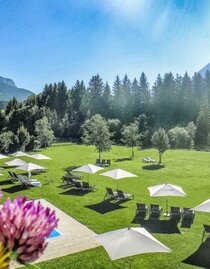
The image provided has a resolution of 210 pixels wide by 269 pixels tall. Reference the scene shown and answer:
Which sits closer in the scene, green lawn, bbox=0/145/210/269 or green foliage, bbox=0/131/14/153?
green lawn, bbox=0/145/210/269

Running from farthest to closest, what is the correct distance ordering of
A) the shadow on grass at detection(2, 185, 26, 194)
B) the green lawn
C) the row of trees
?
1. the row of trees
2. the shadow on grass at detection(2, 185, 26, 194)
3. the green lawn

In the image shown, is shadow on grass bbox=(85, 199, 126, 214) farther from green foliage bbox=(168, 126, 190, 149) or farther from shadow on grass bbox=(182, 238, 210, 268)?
green foliage bbox=(168, 126, 190, 149)

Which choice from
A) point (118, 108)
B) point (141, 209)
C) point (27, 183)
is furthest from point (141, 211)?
point (118, 108)

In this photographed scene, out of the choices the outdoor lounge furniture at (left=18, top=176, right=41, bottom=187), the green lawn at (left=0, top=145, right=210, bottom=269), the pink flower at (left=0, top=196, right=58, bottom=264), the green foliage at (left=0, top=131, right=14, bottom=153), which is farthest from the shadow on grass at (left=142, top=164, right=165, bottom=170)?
the pink flower at (left=0, top=196, right=58, bottom=264)

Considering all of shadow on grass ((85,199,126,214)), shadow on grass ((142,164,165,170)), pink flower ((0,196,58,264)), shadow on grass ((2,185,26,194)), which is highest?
pink flower ((0,196,58,264))

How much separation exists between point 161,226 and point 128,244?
6.28 metres

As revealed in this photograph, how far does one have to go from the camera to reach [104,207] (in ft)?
67.4

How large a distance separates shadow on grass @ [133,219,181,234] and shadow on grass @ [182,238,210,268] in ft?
7.19

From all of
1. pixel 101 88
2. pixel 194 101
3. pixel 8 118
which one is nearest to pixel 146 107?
pixel 194 101

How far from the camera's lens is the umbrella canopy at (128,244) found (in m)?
9.98

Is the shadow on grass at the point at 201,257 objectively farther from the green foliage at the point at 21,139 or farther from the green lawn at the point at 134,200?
the green foliage at the point at 21,139

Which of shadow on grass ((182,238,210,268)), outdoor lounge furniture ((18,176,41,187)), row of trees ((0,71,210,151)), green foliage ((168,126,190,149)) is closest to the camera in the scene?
shadow on grass ((182,238,210,268))

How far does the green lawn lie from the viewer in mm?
12938

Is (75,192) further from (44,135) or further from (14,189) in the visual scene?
(44,135)
